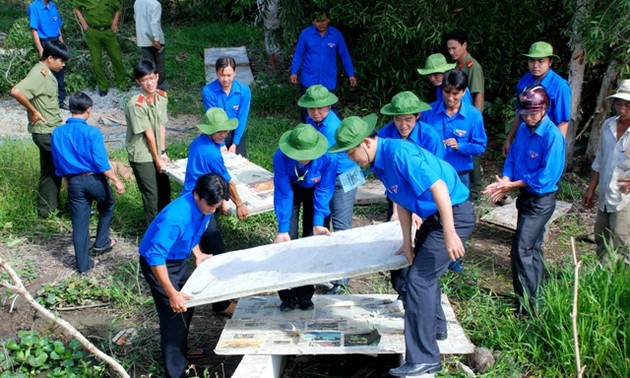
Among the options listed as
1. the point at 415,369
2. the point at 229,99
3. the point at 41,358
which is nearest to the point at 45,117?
the point at 229,99

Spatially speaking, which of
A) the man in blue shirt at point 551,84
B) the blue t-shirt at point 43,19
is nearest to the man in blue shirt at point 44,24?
the blue t-shirt at point 43,19

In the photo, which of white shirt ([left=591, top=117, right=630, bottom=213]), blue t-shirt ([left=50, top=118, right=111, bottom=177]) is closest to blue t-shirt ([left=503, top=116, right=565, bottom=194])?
white shirt ([left=591, top=117, right=630, bottom=213])

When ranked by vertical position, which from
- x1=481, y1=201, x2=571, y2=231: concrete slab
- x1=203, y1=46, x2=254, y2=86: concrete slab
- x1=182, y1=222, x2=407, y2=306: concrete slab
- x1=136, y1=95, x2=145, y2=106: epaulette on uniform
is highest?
x1=136, y1=95, x2=145, y2=106: epaulette on uniform

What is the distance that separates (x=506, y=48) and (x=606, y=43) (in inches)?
86.7

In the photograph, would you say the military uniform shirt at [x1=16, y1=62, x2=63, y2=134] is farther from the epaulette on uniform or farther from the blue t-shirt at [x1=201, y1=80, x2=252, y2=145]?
the blue t-shirt at [x1=201, y1=80, x2=252, y2=145]

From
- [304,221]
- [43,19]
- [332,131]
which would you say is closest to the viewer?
[332,131]

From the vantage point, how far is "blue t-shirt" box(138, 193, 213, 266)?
13.4ft

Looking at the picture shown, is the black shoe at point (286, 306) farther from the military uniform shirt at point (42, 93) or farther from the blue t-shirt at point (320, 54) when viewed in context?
the blue t-shirt at point (320, 54)

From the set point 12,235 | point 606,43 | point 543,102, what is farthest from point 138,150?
point 606,43

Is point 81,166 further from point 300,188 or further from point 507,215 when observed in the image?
point 507,215

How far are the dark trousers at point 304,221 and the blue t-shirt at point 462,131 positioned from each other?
1246 mm

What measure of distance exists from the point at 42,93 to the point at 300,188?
3111 mm

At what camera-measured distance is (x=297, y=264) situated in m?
4.42

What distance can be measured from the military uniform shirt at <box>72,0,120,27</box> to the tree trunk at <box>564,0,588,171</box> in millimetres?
7157
